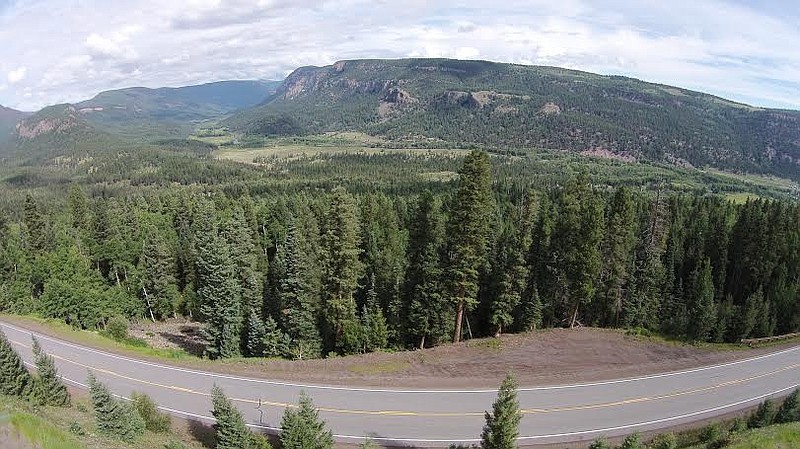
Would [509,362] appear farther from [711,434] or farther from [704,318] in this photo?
[704,318]

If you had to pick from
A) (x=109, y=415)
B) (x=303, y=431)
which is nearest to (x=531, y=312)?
(x=303, y=431)

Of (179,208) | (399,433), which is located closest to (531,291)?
(399,433)

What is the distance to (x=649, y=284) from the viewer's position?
5522 cm

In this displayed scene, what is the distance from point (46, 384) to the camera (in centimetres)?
2861

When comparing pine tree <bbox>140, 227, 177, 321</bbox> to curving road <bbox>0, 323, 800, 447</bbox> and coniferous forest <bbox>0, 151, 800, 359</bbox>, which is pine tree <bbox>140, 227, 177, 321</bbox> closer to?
coniferous forest <bbox>0, 151, 800, 359</bbox>

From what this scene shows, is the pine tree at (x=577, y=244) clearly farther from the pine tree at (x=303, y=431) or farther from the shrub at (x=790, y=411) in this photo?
the pine tree at (x=303, y=431)

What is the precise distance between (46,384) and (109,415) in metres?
9.80

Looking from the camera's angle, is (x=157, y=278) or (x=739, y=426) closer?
(x=739, y=426)

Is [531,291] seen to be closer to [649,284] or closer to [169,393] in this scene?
[649,284]

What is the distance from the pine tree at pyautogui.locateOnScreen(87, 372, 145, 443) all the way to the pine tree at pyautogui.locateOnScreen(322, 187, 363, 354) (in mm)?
21831

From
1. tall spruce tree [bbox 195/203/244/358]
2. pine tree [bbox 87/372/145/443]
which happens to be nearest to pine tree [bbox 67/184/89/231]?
tall spruce tree [bbox 195/203/244/358]

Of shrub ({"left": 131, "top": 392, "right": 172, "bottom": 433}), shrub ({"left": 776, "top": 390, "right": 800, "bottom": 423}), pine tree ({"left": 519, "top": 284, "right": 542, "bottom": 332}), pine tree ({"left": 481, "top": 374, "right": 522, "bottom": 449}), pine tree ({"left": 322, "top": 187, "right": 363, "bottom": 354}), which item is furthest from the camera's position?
pine tree ({"left": 519, "top": 284, "right": 542, "bottom": 332})

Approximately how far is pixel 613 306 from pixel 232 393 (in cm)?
4008

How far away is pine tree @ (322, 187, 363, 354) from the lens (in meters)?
42.2
